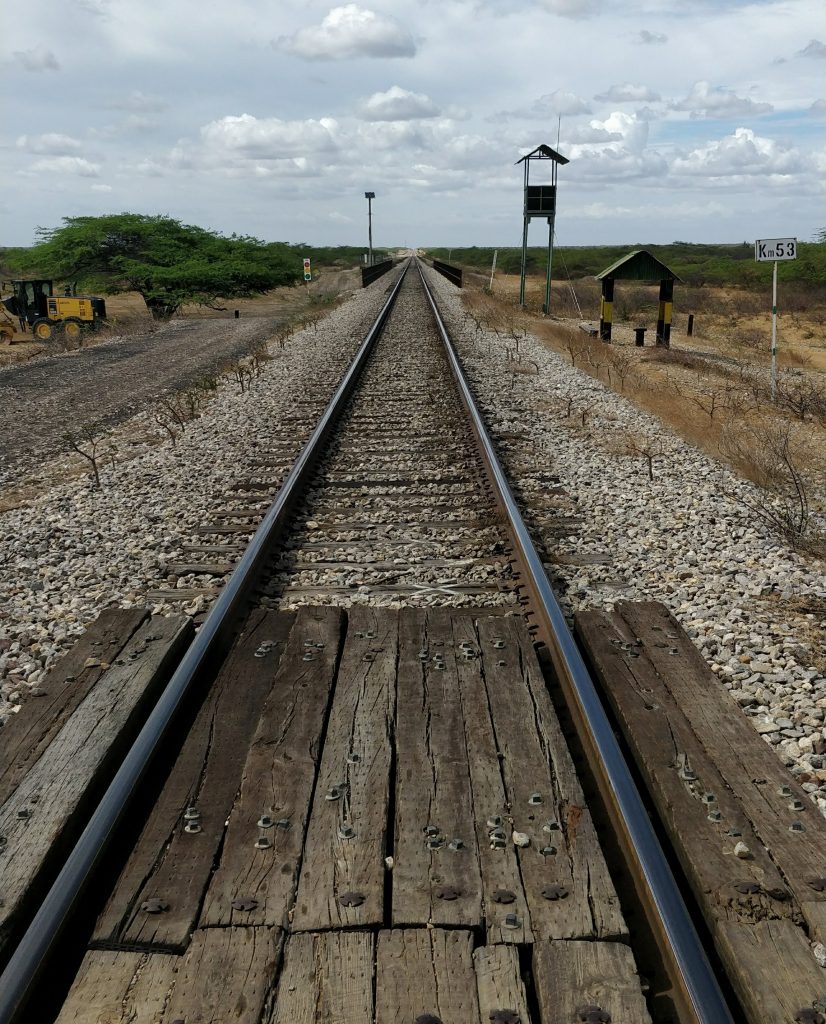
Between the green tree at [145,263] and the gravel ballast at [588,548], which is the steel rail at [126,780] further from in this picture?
the green tree at [145,263]

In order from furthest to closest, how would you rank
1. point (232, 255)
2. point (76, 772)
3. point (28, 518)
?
point (232, 255)
point (28, 518)
point (76, 772)

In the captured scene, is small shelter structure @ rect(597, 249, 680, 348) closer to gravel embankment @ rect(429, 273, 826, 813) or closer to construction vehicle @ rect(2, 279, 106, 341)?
gravel embankment @ rect(429, 273, 826, 813)

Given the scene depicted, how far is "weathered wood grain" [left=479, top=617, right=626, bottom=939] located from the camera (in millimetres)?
2570

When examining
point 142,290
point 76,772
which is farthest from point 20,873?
point 142,290

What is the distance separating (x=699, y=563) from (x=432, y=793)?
3.13m

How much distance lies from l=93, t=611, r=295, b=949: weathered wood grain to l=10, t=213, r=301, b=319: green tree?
3151 cm

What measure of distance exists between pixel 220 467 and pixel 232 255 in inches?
1487

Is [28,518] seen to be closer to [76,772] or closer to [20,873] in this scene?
[76,772]

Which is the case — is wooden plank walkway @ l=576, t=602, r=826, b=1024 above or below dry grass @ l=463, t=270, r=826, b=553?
below

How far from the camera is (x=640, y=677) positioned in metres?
3.96

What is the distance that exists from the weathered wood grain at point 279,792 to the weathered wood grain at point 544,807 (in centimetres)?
73

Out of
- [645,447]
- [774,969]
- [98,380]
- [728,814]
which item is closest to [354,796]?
[728,814]

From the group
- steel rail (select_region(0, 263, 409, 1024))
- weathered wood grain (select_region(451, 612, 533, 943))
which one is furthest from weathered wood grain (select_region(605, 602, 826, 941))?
steel rail (select_region(0, 263, 409, 1024))

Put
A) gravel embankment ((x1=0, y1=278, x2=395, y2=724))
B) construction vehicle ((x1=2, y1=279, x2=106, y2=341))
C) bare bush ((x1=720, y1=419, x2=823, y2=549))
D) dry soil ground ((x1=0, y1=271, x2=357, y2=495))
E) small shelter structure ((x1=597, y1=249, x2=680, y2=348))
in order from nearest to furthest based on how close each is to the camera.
Answer: 1. gravel embankment ((x1=0, y1=278, x2=395, y2=724))
2. bare bush ((x1=720, y1=419, x2=823, y2=549))
3. dry soil ground ((x1=0, y1=271, x2=357, y2=495))
4. small shelter structure ((x1=597, y1=249, x2=680, y2=348))
5. construction vehicle ((x1=2, y1=279, x2=106, y2=341))
